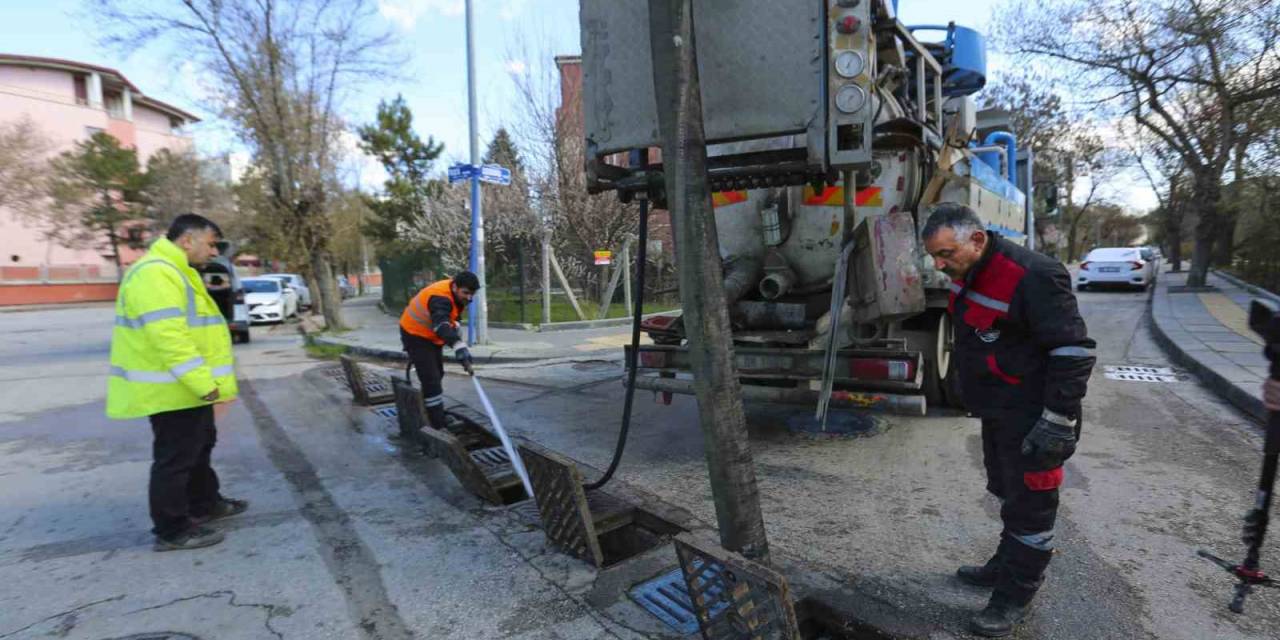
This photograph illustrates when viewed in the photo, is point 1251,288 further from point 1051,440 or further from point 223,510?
point 223,510

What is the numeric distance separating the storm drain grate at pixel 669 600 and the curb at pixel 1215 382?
4490 mm

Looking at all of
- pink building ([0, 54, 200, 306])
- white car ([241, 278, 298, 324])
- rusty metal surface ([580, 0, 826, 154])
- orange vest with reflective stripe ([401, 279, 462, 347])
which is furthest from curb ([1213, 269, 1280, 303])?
pink building ([0, 54, 200, 306])

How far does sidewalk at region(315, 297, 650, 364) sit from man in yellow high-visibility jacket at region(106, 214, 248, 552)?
5.38 metres

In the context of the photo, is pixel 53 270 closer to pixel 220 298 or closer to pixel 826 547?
pixel 220 298

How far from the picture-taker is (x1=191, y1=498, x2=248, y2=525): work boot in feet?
13.0

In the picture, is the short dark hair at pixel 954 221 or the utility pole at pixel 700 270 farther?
the short dark hair at pixel 954 221

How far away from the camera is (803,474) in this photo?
4.56 metres

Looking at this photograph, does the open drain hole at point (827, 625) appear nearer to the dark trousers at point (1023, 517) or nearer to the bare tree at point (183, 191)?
the dark trousers at point (1023, 517)

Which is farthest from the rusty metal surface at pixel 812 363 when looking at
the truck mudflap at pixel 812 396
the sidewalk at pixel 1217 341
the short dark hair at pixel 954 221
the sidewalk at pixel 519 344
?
the sidewalk at pixel 519 344

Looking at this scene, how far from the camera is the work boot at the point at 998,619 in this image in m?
2.50

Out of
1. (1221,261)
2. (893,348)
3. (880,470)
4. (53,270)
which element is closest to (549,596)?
(880,470)

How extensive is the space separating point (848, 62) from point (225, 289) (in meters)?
6.21

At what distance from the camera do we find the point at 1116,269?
736 inches

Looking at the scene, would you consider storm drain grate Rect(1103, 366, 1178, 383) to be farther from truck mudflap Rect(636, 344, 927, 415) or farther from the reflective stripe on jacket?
the reflective stripe on jacket
